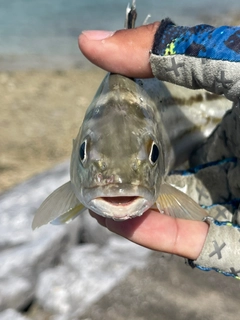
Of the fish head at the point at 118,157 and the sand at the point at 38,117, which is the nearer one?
the fish head at the point at 118,157

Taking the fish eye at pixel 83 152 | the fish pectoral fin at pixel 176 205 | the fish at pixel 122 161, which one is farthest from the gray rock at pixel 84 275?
the fish eye at pixel 83 152

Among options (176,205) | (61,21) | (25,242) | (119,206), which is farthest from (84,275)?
(61,21)

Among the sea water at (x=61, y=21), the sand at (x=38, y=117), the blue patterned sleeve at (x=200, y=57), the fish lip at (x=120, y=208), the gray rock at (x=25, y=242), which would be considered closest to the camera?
the fish lip at (x=120, y=208)

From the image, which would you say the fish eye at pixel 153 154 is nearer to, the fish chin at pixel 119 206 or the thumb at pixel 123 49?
the fish chin at pixel 119 206

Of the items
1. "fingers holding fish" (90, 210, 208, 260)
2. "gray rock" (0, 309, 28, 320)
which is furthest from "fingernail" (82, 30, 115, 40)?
"gray rock" (0, 309, 28, 320)

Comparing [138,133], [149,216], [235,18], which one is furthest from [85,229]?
[235,18]

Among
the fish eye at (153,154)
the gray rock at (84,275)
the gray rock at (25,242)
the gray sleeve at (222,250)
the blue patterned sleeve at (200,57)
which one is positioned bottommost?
the gray rock at (84,275)

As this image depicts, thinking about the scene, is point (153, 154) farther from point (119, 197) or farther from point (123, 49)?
point (123, 49)

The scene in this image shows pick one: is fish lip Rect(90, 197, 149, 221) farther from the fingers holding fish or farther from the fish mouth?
the fingers holding fish
